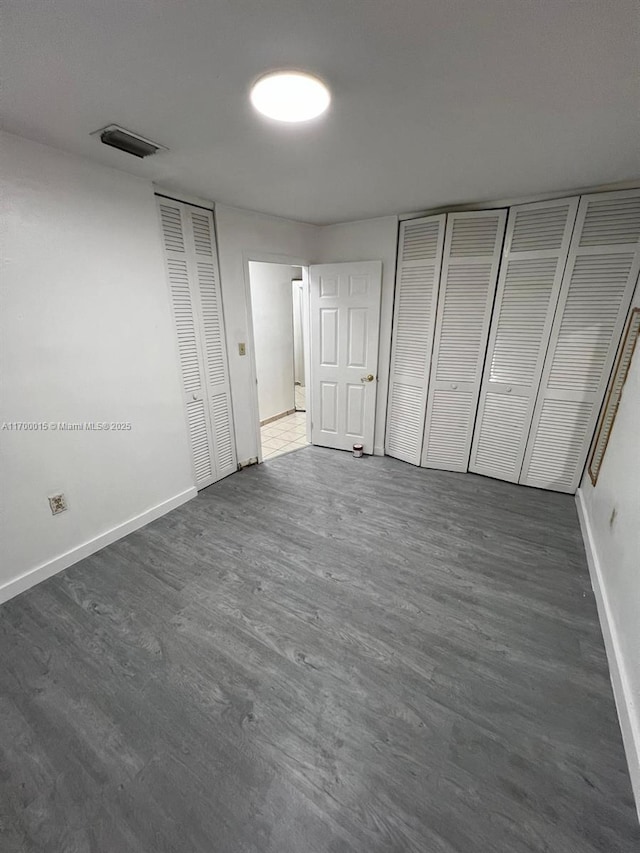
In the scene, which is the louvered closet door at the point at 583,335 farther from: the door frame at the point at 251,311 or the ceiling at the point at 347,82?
the door frame at the point at 251,311

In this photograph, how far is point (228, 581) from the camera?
2053 mm

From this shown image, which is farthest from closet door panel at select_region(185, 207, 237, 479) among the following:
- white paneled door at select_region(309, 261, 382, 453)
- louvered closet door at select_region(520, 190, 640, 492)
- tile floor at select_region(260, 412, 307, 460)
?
louvered closet door at select_region(520, 190, 640, 492)

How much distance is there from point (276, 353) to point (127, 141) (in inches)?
128

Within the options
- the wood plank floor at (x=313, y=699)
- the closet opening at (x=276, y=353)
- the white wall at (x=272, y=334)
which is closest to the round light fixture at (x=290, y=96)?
the wood plank floor at (x=313, y=699)

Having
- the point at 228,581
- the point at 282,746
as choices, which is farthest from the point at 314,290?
the point at 282,746

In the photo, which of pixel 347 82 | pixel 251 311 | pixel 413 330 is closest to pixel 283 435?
pixel 251 311

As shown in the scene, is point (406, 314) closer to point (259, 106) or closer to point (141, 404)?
point (259, 106)

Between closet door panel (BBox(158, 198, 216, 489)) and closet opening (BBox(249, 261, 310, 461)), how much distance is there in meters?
1.07

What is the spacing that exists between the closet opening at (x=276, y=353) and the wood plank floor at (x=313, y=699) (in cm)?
212

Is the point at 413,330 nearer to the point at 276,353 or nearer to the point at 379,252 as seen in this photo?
the point at 379,252

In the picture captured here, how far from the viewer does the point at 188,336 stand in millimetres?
2691

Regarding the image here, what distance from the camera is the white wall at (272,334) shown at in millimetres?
4504

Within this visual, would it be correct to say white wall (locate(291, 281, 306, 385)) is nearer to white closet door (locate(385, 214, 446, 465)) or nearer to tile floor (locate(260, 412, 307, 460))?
tile floor (locate(260, 412, 307, 460))

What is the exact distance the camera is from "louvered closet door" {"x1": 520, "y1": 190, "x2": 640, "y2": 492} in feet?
7.82
